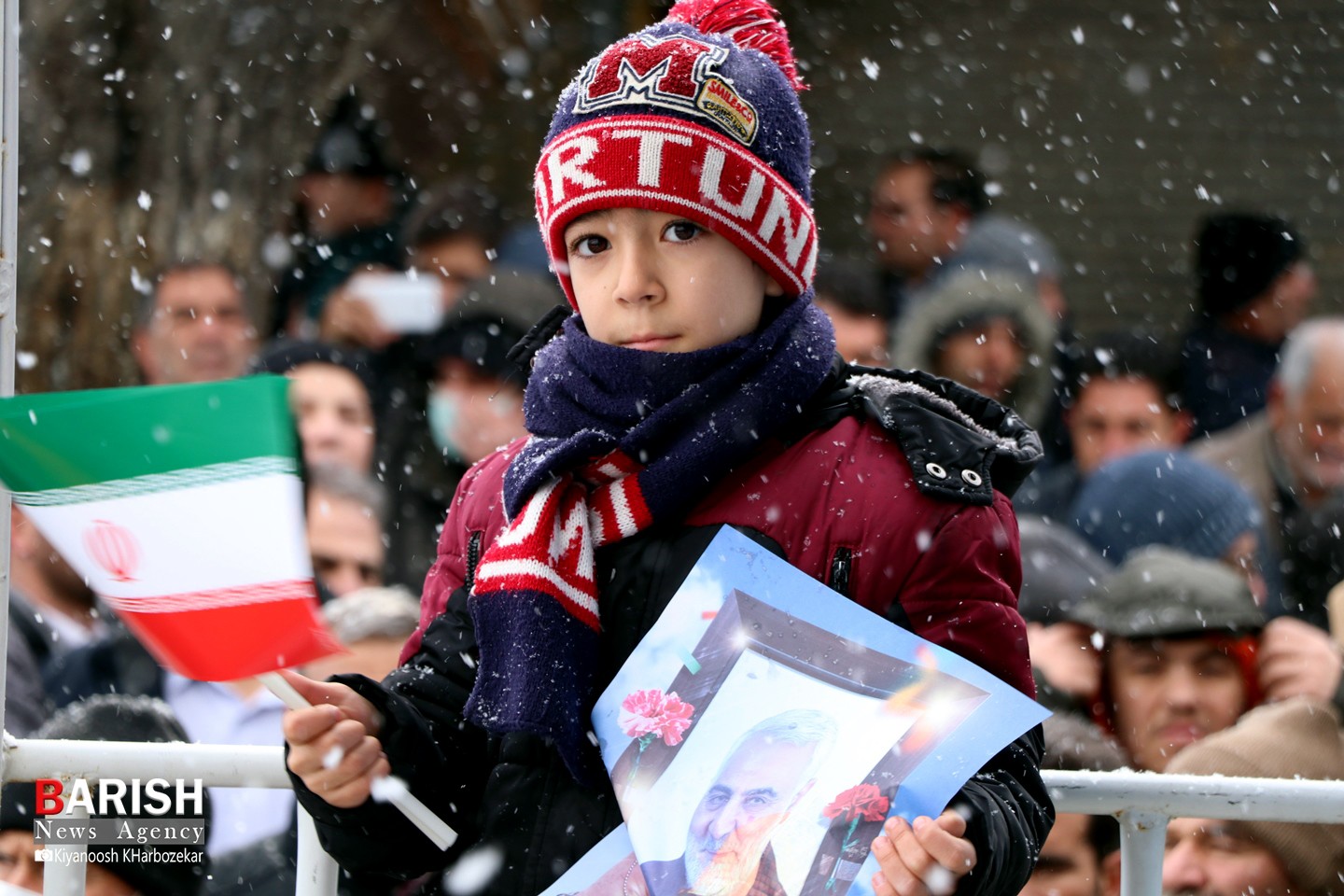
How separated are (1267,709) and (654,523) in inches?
69.1

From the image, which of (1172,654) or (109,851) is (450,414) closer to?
(1172,654)

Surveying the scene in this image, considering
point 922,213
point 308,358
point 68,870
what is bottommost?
point 922,213

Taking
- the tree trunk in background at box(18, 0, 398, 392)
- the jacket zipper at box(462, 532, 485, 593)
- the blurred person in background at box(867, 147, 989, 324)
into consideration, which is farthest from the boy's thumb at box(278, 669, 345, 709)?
the tree trunk in background at box(18, 0, 398, 392)

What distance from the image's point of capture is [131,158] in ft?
21.8

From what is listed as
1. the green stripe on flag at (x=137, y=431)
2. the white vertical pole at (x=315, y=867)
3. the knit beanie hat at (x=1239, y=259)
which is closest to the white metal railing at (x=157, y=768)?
the white vertical pole at (x=315, y=867)

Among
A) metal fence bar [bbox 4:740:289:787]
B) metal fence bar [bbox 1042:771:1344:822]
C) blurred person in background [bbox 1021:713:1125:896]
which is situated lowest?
blurred person in background [bbox 1021:713:1125:896]

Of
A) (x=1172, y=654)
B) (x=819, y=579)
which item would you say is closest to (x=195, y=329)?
(x=1172, y=654)

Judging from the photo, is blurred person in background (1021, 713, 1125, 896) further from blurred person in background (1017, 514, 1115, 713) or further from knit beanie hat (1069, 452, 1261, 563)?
knit beanie hat (1069, 452, 1261, 563)

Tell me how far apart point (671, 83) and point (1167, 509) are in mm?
2791

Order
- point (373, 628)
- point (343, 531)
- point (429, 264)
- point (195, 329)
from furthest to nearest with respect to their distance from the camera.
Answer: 1. point (429, 264)
2. point (195, 329)
3. point (343, 531)
4. point (373, 628)

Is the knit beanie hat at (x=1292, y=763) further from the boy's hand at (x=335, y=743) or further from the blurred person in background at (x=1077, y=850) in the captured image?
the boy's hand at (x=335, y=743)

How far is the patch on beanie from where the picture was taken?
2074 millimetres

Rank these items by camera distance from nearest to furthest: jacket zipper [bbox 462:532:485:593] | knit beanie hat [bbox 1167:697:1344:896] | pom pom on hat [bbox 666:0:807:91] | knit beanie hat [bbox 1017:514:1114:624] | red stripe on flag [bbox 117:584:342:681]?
red stripe on flag [bbox 117:584:342:681] → jacket zipper [bbox 462:532:485:593] → pom pom on hat [bbox 666:0:807:91] → knit beanie hat [bbox 1167:697:1344:896] → knit beanie hat [bbox 1017:514:1114:624]

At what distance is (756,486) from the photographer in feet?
6.64
